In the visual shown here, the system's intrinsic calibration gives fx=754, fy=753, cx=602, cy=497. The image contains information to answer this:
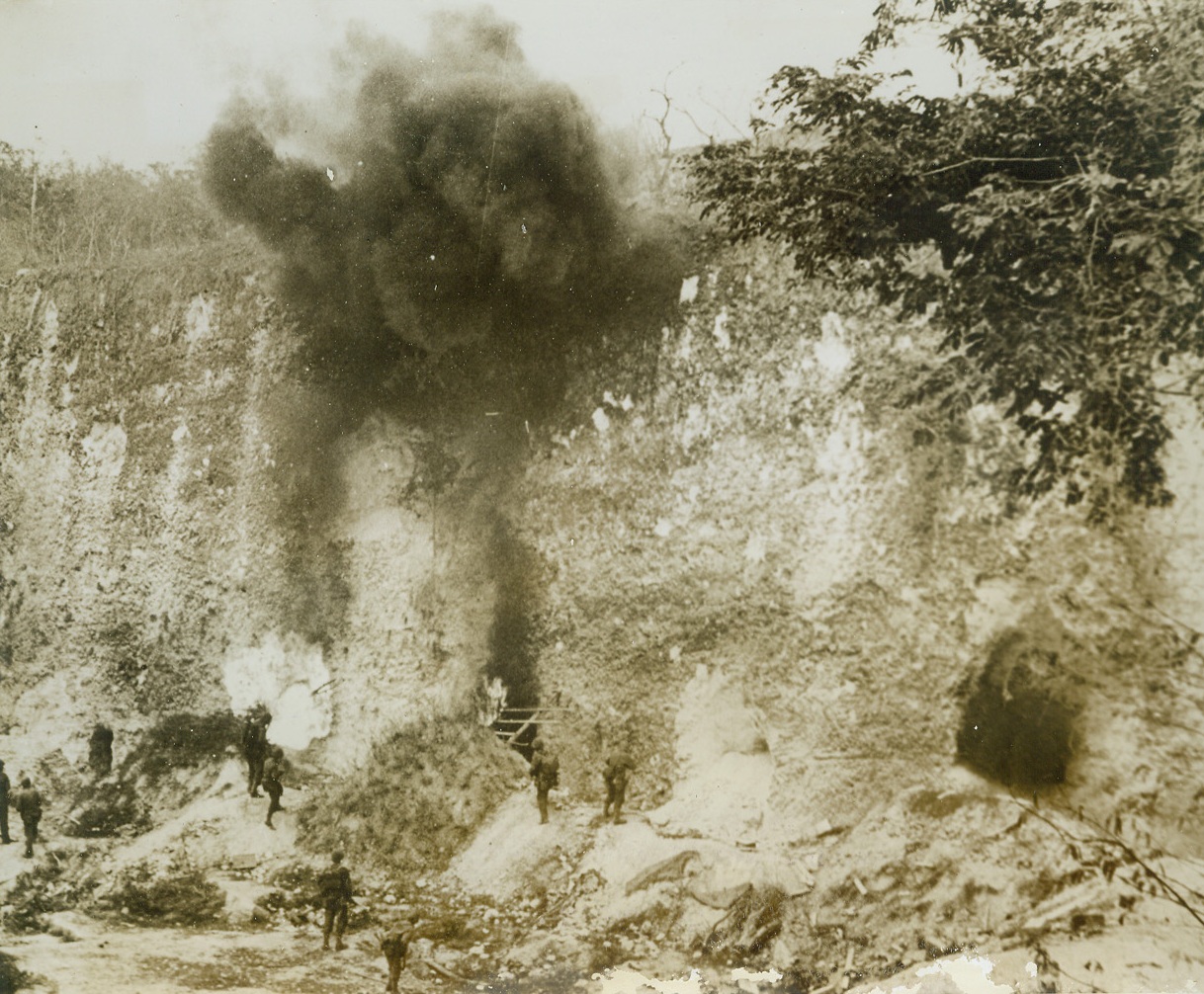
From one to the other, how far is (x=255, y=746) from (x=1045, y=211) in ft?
13.1

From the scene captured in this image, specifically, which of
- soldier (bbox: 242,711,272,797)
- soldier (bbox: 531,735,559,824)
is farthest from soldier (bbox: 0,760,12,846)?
soldier (bbox: 531,735,559,824)

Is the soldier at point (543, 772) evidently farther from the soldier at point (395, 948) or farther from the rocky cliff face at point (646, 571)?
the soldier at point (395, 948)

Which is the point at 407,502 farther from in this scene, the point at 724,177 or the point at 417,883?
the point at 724,177

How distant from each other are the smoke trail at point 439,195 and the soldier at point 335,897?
88.9 inches

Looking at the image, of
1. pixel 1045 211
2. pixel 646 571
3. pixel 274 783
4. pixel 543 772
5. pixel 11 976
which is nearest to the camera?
pixel 1045 211

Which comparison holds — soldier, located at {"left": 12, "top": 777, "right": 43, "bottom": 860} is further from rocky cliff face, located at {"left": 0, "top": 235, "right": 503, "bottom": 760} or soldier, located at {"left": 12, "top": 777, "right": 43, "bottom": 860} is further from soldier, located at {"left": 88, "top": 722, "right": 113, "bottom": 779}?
soldier, located at {"left": 88, "top": 722, "right": 113, "bottom": 779}

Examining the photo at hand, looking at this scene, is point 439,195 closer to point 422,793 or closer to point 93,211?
point 93,211

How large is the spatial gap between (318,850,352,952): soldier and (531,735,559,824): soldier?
0.92 meters

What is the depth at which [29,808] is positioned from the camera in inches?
141

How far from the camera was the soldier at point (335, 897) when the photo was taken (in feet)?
10.8

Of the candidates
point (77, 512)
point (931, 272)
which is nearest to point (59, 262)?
point (77, 512)

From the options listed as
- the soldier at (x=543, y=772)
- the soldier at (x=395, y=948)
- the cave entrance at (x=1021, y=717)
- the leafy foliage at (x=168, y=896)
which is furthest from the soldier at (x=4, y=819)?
the cave entrance at (x=1021, y=717)

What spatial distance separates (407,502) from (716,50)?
227cm

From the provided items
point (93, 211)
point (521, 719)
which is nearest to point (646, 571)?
point (521, 719)
